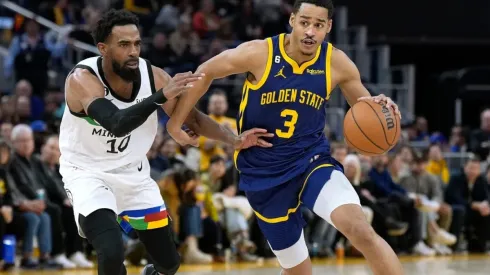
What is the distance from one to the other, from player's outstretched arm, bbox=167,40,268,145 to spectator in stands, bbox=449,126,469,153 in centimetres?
1030

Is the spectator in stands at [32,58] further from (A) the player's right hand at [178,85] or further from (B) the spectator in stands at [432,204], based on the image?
(A) the player's right hand at [178,85]

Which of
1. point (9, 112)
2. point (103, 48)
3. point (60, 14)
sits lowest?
point (9, 112)

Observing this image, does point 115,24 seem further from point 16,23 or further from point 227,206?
point 16,23

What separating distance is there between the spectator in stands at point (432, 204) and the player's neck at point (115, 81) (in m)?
7.88

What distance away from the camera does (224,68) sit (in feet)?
20.7

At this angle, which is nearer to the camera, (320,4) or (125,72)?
(125,72)

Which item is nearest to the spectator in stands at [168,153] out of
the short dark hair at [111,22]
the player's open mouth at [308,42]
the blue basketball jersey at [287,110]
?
the blue basketball jersey at [287,110]

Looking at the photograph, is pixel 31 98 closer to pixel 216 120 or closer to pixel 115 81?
pixel 216 120

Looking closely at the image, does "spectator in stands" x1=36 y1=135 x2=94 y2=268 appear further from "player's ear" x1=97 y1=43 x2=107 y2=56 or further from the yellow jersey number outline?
the yellow jersey number outline

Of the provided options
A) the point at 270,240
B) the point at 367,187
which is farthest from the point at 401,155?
the point at 270,240

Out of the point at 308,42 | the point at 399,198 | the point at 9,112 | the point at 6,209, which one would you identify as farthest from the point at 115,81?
the point at 399,198

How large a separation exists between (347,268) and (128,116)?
5.85 m

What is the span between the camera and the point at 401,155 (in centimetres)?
1384

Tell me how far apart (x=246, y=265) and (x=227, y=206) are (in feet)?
2.63
